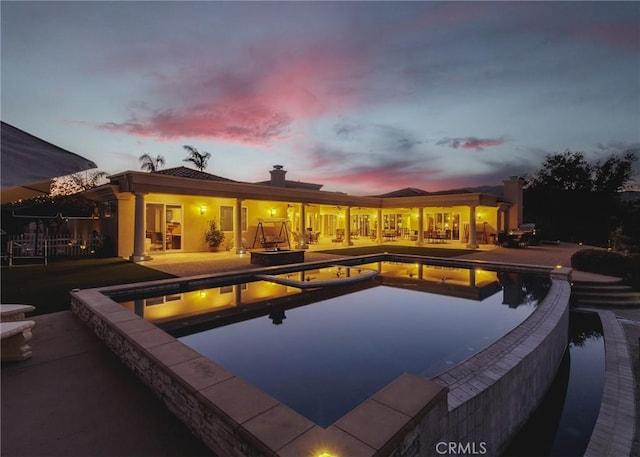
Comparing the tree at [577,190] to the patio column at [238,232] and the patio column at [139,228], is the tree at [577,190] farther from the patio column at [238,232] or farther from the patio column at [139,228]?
the patio column at [139,228]

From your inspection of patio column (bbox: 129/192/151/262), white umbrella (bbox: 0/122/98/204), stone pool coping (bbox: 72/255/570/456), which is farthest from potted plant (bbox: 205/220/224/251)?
white umbrella (bbox: 0/122/98/204)

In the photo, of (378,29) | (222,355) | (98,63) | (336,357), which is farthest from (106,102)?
(336,357)

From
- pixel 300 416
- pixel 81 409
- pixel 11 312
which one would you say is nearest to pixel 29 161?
pixel 81 409

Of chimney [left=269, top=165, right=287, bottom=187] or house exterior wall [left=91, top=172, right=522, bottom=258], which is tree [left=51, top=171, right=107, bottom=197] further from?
chimney [left=269, top=165, right=287, bottom=187]

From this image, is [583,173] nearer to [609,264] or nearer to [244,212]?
[609,264]

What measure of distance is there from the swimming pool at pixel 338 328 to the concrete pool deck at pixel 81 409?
3.74 feet

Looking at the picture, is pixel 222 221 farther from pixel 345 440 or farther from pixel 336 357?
pixel 345 440

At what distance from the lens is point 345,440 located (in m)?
1.88

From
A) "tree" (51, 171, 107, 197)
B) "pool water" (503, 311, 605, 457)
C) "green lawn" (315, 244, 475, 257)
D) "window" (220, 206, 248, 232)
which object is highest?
"tree" (51, 171, 107, 197)

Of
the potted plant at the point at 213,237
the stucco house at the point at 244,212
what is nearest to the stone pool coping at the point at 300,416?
the stucco house at the point at 244,212

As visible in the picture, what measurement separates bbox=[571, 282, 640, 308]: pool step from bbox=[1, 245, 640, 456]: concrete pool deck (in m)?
5.46

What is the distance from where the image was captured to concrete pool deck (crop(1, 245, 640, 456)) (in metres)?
2.26

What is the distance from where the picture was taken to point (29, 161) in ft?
7.97

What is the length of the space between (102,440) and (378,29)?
1316 centimetres
